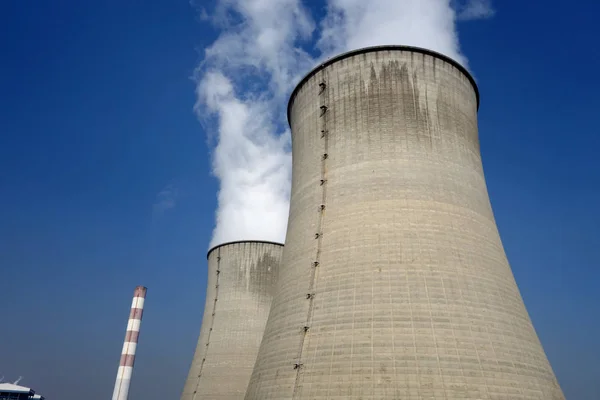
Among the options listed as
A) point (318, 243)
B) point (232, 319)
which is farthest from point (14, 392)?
point (318, 243)

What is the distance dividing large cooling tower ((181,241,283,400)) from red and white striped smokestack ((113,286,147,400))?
12.7 ft

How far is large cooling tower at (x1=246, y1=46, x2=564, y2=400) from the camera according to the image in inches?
264

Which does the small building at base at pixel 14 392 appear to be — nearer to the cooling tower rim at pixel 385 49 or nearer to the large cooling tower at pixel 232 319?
the large cooling tower at pixel 232 319

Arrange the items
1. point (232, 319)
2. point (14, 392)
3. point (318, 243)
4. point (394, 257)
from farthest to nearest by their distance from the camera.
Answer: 1. point (14, 392)
2. point (232, 319)
3. point (318, 243)
4. point (394, 257)

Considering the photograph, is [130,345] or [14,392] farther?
[14,392]

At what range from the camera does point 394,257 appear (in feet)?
24.9

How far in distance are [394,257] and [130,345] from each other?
8.56m

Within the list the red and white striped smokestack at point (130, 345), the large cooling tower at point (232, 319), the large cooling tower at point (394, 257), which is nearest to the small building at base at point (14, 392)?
the large cooling tower at point (232, 319)

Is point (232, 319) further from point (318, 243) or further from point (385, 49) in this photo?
point (385, 49)

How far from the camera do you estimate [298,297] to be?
8219 mm

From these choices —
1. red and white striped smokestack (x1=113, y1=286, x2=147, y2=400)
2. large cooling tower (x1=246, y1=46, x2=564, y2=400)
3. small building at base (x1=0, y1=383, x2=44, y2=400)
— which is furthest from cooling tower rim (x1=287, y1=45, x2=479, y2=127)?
small building at base (x1=0, y1=383, x2=44, y2=400)

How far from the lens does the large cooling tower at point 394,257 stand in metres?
6.70

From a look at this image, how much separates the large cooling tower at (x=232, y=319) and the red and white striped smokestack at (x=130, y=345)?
387 centimetres

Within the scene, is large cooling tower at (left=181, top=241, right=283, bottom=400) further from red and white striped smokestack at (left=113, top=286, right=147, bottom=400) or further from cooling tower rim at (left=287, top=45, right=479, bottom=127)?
cooling tower rim at (left=287, top=45, right=479, bottom=127)
